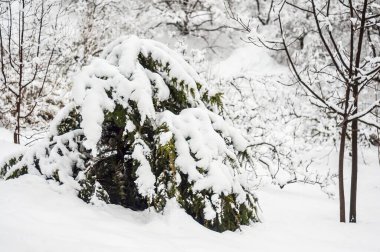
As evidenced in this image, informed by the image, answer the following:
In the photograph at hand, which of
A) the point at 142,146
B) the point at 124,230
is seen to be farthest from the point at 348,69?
the point at 124,230

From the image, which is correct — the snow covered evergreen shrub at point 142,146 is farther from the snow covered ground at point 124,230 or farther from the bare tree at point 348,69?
the bare tree at point 348,69

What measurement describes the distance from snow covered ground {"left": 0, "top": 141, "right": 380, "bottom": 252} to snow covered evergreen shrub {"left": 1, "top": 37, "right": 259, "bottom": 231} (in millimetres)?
168

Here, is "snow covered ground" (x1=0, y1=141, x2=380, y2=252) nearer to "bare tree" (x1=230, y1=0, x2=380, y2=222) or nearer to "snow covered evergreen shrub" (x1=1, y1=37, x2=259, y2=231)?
"snow covered evergreen shrub" (x1=1, y1=37, x2=259, y2=231)

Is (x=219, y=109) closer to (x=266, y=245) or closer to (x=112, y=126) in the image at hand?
(x=112, y=126)

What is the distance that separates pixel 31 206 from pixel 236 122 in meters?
7.51

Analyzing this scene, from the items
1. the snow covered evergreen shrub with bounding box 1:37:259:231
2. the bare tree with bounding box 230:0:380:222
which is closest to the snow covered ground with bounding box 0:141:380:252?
the snow covered evergreen shrub with bounding box 1:37:259:231

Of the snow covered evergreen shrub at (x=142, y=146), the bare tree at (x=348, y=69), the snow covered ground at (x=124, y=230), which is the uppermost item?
the bare tree at (x=348, y=69)

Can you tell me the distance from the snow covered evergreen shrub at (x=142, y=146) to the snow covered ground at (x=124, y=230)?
6.6 inches

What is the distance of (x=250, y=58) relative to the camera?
1697 cm

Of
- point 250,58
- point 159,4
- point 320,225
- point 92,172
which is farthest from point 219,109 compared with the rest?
point 159,4

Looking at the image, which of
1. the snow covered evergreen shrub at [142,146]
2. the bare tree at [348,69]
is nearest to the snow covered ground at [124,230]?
the snow covered evergreen shrub at [142,146]

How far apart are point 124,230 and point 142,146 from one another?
88cm

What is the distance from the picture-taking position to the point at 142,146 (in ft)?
11.4

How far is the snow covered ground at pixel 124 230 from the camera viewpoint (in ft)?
7.72
